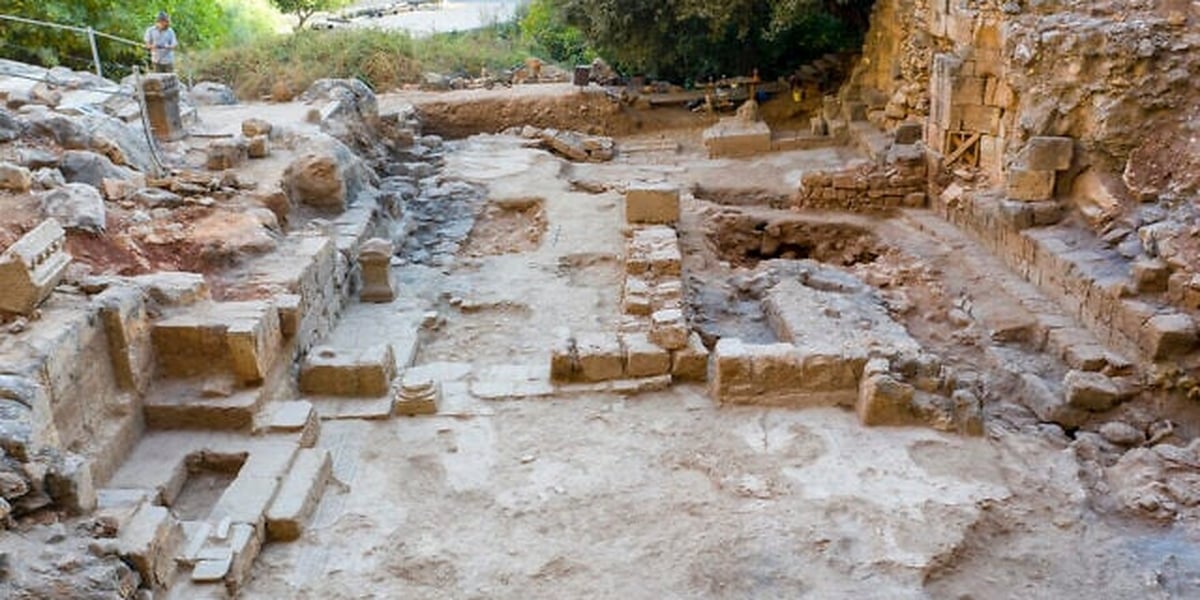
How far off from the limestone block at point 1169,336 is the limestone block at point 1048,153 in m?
2.64

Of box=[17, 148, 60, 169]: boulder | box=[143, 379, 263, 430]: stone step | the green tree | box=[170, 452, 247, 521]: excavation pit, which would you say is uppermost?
the green tree

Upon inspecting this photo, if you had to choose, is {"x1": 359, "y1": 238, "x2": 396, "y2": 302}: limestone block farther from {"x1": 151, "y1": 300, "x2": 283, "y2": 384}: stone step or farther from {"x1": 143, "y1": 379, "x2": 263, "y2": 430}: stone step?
{"x1": 143, "y1": 379, "x2": 263, "y2": 430}: stone step

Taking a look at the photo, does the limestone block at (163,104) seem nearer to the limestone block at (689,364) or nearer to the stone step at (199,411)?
the stone step at (199,411)

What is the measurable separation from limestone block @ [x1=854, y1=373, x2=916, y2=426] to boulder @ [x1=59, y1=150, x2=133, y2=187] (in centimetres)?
682

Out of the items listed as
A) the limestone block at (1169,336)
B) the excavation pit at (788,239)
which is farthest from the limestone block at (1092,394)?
the excavation pit at (788,239)

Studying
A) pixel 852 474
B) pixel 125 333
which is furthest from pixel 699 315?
pixel 125 333

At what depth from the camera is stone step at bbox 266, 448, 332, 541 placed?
5473mm

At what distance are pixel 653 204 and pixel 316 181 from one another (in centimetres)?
361

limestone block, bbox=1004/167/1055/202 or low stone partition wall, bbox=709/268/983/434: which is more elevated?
limestone block, bbox=1004/167/1055/202

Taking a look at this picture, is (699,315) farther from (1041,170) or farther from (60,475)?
(60,475)

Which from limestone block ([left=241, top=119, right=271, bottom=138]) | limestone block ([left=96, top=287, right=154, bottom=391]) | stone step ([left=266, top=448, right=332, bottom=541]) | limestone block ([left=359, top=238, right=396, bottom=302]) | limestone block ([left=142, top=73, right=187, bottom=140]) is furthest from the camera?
limestone block ([left=241, top=119, right=271, bottom=138])

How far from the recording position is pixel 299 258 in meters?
8.09

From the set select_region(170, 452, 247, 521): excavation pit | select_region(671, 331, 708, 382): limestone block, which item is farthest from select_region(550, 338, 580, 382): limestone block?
select_region(170, 452, 247, 521): excavation pit

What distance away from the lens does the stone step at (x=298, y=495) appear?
18.0 ft
